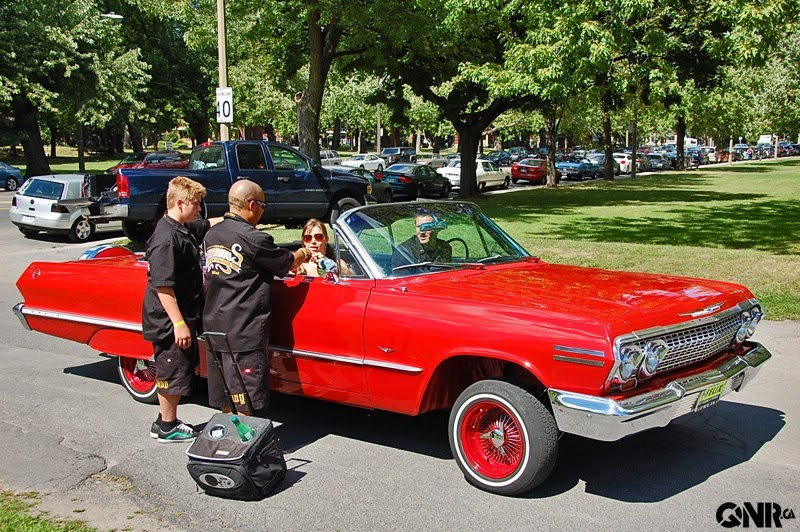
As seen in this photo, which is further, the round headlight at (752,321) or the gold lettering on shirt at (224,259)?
the round headlight at (752,321)

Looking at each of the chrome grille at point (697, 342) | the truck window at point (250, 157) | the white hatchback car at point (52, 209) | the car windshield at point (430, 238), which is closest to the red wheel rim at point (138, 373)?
the car windshield at point (430, 238)

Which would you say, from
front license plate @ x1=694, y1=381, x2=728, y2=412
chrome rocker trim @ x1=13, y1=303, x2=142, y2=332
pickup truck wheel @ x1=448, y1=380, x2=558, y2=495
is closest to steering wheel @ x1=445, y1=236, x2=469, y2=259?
pickup truck wheel @ x1=448, y1=380, x2=558, y2=495

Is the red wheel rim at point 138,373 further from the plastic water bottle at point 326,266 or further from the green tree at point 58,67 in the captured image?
the green tree at point 58,67

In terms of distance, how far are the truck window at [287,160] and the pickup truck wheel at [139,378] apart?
10.4 metres

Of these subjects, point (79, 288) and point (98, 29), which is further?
point (98, 29)

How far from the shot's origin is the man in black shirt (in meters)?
5.09

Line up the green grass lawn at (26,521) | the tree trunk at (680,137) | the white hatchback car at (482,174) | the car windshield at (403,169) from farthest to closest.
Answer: the tree trunk at (680,137), the white hatchback car at (482,174), the car windshield at (403,169), the green grass lawn at (26,521)

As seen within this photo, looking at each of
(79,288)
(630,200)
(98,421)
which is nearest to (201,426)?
(98,421)

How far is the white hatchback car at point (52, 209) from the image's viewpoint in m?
17.8

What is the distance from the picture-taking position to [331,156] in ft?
165

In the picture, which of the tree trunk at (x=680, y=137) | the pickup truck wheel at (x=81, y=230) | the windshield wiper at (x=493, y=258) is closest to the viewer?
the windshield wiper at (x=493, y=258)

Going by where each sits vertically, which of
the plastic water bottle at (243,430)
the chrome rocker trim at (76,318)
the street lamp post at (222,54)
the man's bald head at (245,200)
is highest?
the street lamp post at (222,54)

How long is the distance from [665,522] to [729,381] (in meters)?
1.01

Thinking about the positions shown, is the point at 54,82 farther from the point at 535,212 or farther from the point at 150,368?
the point at 150,368
